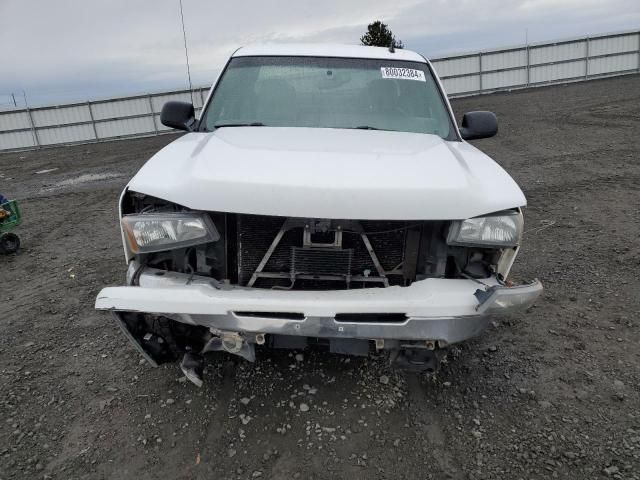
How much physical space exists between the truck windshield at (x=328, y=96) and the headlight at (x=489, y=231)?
1263 mm

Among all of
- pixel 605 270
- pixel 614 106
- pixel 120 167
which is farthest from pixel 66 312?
pixel 614 106

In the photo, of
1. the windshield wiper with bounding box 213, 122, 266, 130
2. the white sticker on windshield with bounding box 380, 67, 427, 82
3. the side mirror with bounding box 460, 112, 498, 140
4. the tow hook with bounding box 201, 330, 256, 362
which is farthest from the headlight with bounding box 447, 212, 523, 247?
the white sticker on windshield with bounding box 380, 67, 427, 82

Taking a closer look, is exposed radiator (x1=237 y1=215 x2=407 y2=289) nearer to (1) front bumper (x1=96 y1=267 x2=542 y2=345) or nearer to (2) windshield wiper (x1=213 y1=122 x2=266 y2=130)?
(1) front bumper (x1=96 y1=267 x2=542 y2=345)

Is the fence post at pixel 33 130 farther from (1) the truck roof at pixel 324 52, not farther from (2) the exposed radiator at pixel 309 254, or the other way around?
(2) the exposed radiator at pixel 309 254

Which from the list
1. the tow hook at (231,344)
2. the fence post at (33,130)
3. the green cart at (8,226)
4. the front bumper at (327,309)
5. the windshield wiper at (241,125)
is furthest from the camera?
the fence post at (33,130)

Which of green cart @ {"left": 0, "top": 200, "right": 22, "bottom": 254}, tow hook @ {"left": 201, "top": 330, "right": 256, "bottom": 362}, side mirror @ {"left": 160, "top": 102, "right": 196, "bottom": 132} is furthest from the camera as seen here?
green cart @ {"left": 0, "top": 200, "right": 22, "bottom": 254}

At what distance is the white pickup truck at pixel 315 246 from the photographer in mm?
2311

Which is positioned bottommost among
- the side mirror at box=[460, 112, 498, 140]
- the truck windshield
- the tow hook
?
the tow hook

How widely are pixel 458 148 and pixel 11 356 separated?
137 inches

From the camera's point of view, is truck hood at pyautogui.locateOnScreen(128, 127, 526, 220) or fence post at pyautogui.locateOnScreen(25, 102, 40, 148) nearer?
truck hood at pyautogui.locateOnScreen(128, 127, 526, 220)

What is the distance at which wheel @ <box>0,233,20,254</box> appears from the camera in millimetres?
5682

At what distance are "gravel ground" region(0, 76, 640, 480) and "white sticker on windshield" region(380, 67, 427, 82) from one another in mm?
2104

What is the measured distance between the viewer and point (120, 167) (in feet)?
42.3

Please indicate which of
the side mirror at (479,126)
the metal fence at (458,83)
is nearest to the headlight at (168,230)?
the side mirror at (479,126)
